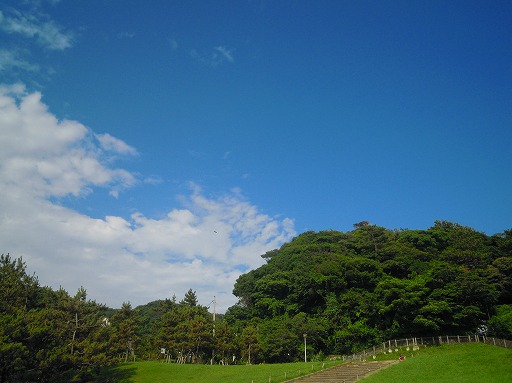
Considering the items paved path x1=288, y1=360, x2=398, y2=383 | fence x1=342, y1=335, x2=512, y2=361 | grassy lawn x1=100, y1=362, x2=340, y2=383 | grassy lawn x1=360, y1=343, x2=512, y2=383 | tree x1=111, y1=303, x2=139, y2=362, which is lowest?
grassy lawn x1=100, y1=362, x2=340, y2=383

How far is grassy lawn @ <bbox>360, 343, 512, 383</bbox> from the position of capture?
26.0 m

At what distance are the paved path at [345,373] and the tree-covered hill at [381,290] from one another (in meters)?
14.2

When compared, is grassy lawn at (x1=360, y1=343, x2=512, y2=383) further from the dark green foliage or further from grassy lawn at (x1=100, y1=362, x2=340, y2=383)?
the dark green foliage

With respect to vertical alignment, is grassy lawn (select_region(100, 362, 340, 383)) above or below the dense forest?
below

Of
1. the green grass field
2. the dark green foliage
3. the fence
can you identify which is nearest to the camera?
the green grass field

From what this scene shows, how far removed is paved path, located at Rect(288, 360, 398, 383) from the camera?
106 ft

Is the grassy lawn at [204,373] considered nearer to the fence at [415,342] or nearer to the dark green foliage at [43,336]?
the dark green foliage at [43,336]

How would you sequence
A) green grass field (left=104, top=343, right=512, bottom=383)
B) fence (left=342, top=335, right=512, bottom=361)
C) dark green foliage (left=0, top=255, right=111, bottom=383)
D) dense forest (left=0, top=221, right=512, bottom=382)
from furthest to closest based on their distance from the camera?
1. fence (left=342, top=335, right=512, bottom=361)
2. dense forest (left=0, top=221, right=512, bottom=382)
3. dark green foliage (left=0, top=255, right=111, bottom=383)
4. green grass field (left=104, top=343, right=512, bottom=383)

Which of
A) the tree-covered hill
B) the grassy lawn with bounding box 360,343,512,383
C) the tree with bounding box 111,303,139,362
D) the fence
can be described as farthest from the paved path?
the tree with bounding box 111,303,139,362

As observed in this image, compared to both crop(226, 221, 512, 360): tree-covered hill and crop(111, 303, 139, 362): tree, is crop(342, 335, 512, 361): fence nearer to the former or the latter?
crop(226, 221, 512, 360): tree-covered hill

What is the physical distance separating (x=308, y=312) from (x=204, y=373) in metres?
28.5

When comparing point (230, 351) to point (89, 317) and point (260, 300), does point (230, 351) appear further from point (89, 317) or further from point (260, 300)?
point (89, 317)

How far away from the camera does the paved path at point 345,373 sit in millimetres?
32225

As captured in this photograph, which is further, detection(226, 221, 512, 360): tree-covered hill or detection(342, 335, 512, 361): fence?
detection(226, 221, 512, 360): tree-covered hill
